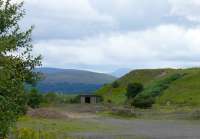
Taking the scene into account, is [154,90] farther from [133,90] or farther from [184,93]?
[184,93]

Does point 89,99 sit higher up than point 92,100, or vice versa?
point 89,99

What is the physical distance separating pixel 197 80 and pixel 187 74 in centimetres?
1431

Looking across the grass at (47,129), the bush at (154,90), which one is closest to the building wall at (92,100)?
the bush at (154,90)

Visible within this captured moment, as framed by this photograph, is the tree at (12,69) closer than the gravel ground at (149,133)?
Yes

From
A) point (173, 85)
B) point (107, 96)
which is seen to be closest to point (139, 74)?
point (107, 96)

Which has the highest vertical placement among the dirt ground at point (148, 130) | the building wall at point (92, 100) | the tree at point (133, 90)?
the tree at point (133, 90)

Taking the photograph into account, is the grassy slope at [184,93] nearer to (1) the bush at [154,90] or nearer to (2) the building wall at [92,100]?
(1) the bush at [154,90]

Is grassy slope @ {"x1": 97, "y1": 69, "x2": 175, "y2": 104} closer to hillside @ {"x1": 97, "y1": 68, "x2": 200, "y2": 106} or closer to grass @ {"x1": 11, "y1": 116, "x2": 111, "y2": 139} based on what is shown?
hillside @ {"x1": 97, "y1": 68, "x2": 200, "y2": 106}

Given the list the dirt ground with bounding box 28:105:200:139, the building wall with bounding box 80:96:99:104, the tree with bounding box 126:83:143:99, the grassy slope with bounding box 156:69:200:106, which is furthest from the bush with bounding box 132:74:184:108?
the dirt ground with bounding box 28:105:200:139

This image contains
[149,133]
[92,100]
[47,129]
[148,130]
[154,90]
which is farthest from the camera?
[154,90]

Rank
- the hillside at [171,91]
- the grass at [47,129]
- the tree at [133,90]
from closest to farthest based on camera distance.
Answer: the grass at [47,129] < the hillside at [171,91] < the tree at [133,90]

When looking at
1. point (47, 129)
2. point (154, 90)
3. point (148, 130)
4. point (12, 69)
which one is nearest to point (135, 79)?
point (154, 90)

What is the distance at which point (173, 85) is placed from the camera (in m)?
141

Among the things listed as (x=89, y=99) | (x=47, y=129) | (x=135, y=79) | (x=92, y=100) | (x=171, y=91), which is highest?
(x=135, y=79)
